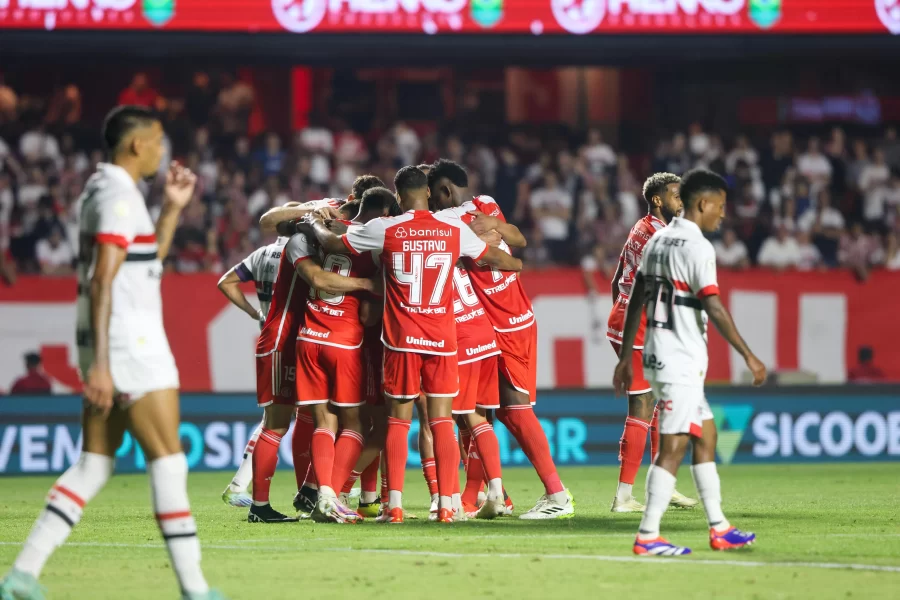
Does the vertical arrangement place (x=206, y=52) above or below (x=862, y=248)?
above

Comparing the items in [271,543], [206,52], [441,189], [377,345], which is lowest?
[271,543]

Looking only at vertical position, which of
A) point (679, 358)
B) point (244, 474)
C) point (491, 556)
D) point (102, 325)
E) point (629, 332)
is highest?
point (102, 325)

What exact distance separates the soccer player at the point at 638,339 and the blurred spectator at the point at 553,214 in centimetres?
919

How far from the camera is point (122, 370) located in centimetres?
632

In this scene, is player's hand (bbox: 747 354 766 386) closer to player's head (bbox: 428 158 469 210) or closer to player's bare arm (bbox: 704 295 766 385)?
player's bare arm (bbox: 704 295 766 385)

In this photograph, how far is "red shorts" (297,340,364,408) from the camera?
9.96 meters

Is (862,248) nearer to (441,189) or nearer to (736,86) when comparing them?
(736,86)

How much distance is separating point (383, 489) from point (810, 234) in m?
12.1

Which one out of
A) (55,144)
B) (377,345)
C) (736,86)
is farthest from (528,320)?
(736,86)

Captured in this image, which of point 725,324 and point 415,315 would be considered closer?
point 725,324

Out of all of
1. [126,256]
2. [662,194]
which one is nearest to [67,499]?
[126,256]

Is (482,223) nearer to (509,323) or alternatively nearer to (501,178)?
(509,323)

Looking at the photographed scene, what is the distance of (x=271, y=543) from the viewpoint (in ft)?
28.4

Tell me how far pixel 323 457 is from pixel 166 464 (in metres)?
3.48
